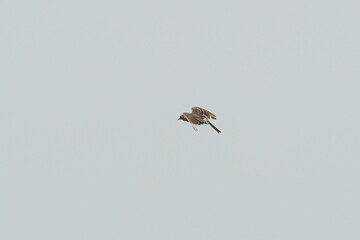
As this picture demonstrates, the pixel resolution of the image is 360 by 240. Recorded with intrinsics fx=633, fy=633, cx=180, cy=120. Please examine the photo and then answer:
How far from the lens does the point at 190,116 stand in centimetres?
3416

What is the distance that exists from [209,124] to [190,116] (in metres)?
1.11

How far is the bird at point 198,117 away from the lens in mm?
33812

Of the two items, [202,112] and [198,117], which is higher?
[202,112]

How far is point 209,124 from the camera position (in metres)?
34.1

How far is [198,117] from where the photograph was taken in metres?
34.4

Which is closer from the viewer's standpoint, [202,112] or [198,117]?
[198,117]

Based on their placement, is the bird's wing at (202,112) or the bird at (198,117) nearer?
the bird at (198,117)

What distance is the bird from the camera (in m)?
33.8

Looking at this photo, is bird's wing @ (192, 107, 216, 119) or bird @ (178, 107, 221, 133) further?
bird's wing @ (192, 107, 216, 119)
